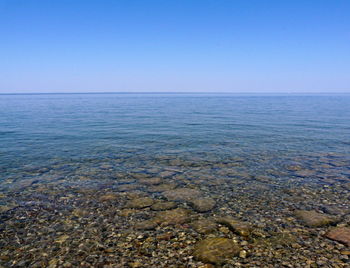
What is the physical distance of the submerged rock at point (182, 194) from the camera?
396 inches

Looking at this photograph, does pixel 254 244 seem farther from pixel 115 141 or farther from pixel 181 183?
pixel 115 141

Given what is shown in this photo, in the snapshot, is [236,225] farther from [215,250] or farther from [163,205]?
[163,205]

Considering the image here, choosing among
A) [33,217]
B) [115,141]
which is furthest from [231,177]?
[115,141]

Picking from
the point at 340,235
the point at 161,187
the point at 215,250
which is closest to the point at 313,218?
the point at 340,235

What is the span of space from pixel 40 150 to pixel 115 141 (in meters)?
6.07

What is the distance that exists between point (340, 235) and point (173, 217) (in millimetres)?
5142

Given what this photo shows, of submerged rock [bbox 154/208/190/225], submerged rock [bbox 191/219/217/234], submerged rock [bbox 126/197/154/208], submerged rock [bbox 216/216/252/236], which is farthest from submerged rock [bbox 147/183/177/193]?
submerged rock [bbox 216/216/252/236]

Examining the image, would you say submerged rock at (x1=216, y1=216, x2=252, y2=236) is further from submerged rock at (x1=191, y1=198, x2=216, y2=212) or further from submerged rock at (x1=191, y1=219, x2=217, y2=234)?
submerged rock at (x1=191, y1=198, x2=216, y2=212)

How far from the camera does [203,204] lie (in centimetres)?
948

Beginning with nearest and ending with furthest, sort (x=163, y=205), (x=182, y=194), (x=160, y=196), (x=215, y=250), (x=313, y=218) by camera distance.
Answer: (x=215, y=250), (x=313, y=218), (x=163, y=205), (x=160, y=196), (x=182, y=194)

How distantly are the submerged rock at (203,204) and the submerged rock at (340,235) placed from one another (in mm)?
3830

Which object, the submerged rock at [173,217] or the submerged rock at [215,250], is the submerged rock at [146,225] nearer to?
the submerged rock at [173,217]

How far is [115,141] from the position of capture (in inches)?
867

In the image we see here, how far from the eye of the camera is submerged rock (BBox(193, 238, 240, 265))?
6207 millimetres
